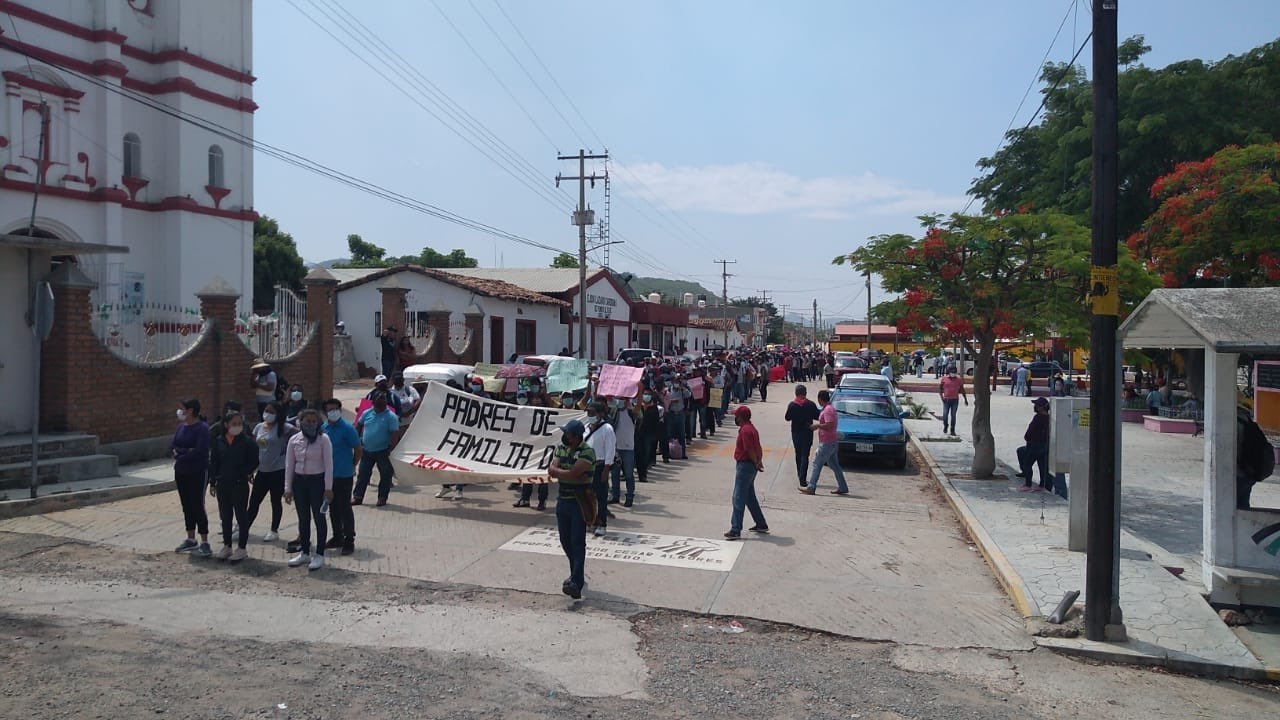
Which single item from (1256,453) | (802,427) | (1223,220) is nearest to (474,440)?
(802,427)

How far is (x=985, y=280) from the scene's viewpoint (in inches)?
564

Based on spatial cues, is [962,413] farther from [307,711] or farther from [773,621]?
[307,711]

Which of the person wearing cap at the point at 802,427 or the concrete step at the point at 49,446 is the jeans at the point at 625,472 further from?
the concrete step at the point at 49,446

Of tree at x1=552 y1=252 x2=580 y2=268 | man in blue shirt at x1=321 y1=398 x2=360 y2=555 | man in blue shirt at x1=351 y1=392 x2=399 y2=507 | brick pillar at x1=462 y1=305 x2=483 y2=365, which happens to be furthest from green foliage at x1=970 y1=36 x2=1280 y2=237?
tree at x1=552 y1=252 x2=580 y2=268

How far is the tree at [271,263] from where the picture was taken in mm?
46500

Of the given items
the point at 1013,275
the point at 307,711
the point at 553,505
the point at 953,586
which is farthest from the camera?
the point at 1013,275

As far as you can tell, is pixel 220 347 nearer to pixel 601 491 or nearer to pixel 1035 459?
pixel 601 491

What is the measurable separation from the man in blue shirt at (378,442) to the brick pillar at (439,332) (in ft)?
37.7

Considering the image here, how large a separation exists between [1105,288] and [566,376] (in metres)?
9.91

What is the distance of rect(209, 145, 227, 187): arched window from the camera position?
1005 inches

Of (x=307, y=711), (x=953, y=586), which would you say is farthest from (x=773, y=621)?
(x=307, y=711)

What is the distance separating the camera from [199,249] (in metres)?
24.9

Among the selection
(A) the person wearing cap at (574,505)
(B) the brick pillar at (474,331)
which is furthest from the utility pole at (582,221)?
(A) the person wearing cap at (574,505)

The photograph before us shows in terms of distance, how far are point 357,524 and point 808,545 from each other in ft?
17.9
